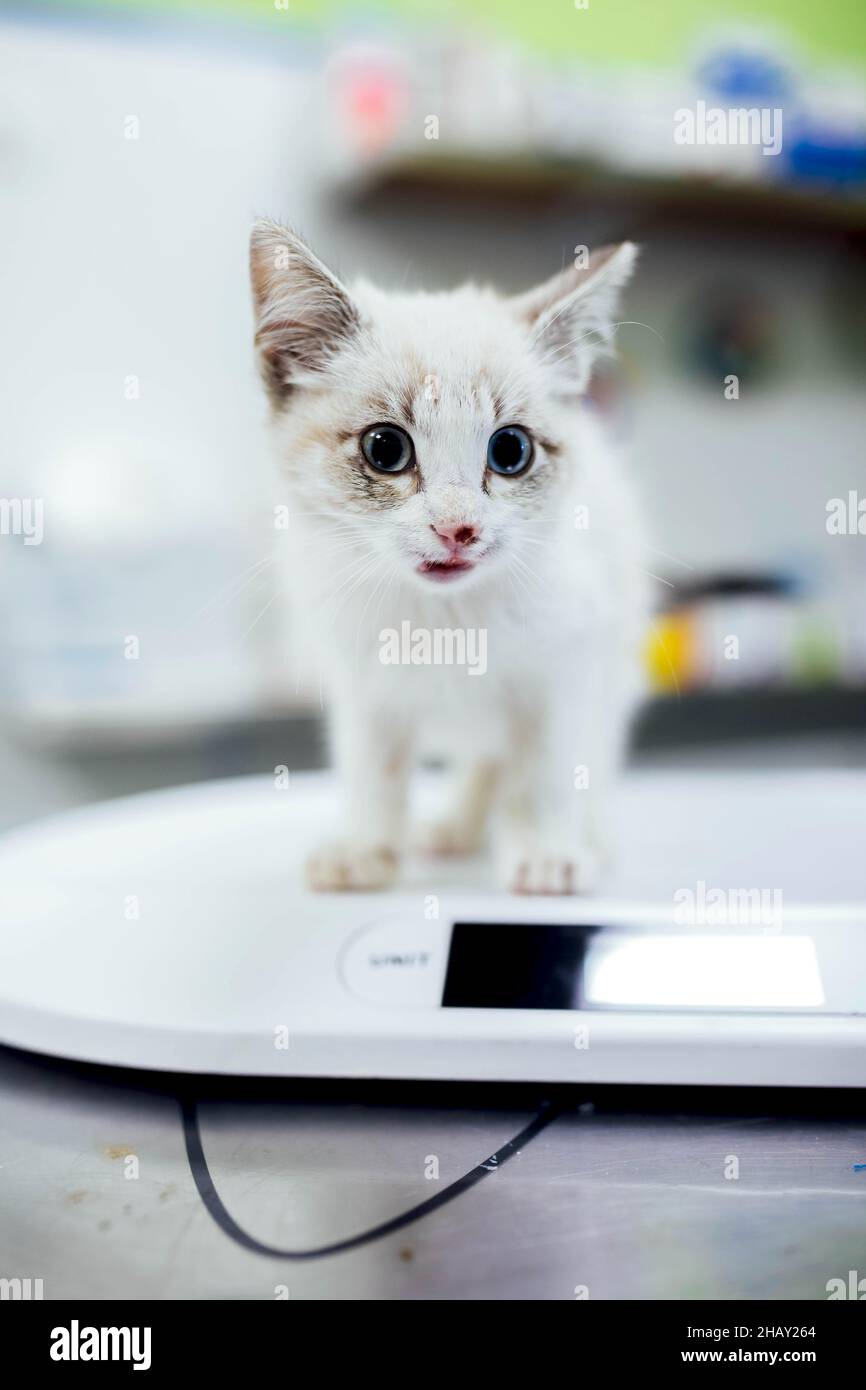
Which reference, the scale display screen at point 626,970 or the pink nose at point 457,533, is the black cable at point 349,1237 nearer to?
the scale display screen at point 626,970

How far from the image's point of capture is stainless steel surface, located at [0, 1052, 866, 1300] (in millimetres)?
463

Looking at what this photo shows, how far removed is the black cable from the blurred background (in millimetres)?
916

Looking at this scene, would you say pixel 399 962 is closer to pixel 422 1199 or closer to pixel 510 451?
pixel 422 1199

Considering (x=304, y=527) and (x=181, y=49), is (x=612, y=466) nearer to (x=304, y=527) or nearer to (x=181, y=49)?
(x=304, y=527)

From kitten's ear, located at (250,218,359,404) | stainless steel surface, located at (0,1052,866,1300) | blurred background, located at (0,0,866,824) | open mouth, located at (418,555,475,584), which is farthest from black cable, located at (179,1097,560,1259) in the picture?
blurred background, located at (0,0,866,824)

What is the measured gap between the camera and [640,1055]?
545 millimetres

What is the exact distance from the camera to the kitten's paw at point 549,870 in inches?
29.0

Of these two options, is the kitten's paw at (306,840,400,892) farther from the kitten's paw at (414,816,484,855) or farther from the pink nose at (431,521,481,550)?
the pink nose at (431,521,481,550)

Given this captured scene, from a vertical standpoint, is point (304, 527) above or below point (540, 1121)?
above

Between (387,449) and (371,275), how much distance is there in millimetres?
903

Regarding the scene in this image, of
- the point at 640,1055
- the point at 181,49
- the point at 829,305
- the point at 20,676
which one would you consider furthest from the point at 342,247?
the point at 640,1055

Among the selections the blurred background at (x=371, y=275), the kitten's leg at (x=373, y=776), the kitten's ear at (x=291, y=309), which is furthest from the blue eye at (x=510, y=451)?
the blurred background at (x=371, y=275)
